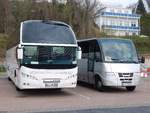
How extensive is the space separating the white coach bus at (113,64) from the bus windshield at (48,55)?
219cm

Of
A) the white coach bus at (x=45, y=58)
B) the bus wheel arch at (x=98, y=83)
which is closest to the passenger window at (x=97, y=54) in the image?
the bus wheel arch at (x=98, y=83)

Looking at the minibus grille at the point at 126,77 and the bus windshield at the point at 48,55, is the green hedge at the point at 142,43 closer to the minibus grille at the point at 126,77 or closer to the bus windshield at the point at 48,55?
the minibus grille at the point at 126,77

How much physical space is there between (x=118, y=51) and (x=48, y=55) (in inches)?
157

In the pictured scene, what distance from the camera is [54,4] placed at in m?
53.0

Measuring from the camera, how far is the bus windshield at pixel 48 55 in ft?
51.0

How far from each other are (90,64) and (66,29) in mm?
3397

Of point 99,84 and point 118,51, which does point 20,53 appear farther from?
point 118,51

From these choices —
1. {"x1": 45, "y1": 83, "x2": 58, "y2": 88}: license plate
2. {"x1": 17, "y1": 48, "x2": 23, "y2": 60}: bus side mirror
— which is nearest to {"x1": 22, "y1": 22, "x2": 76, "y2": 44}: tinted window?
{"x1": 17, "y1": 48, "x2": 23, "y2": 60}: bus side mirror

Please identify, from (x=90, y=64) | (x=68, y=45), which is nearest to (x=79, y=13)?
(x=90, y=64)

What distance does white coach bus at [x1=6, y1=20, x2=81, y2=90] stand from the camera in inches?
611

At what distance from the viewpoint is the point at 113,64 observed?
17.7 meters

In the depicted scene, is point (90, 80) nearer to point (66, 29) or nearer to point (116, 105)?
point (66, 29)

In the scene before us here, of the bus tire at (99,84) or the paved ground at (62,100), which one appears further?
the bus tire at (99,84)

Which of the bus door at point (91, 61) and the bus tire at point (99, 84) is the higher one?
the bus door at point (91, 61)
